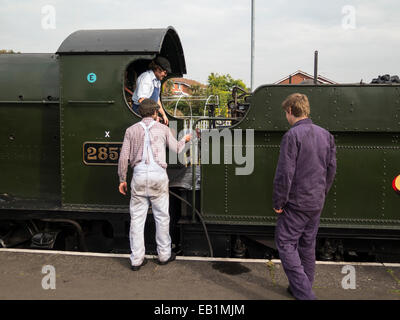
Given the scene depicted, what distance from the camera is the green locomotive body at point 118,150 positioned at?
3.54m

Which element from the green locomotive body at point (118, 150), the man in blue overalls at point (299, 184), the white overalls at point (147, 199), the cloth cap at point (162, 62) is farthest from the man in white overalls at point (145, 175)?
the man in blue overalls at point (299, 184)

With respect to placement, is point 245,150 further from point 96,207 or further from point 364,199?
point 96,207

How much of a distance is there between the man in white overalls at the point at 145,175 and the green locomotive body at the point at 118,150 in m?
0.36

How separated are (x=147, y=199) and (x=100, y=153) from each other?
0.85 m

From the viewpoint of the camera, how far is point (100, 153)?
3.98 meters

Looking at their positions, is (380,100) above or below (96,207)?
above

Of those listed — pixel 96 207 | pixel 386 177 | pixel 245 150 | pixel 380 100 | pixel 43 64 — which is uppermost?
pixel 43 64

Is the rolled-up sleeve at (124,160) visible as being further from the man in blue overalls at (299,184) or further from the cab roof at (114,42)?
the man in blue overalls at (299,184)

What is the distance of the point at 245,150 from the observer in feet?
12.0

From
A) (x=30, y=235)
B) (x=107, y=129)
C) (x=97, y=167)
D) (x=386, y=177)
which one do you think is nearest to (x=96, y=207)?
(x=97, y=167)

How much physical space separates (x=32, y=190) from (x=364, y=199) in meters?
3.96

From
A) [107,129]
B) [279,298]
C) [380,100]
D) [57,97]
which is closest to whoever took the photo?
[279,298]

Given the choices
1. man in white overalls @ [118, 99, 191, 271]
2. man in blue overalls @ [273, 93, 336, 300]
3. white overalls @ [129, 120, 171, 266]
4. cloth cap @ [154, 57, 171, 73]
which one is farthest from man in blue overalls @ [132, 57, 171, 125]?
man in blue overalls @ [273, 93, 336, 300]

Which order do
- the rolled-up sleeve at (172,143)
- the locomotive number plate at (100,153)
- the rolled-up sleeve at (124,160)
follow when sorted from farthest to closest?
the locomotive number plate at (100,153)
the rolled-up sleeve at (172,143)
the rolled-up sleeve at (124,160)
